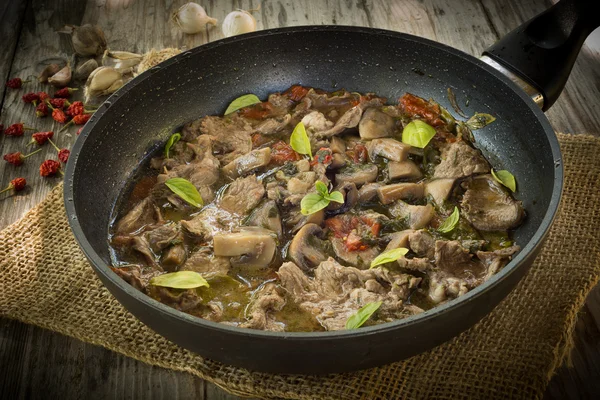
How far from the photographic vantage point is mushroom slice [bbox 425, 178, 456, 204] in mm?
3346

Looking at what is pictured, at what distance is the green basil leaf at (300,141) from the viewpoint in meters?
3.56

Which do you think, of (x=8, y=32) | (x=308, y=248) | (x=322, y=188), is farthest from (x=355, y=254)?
(x=8, y=32)

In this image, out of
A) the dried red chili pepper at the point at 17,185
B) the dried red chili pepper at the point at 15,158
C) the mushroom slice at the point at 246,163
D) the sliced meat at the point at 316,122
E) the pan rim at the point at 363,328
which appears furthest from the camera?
the dried red chili pepper at the point at 15,158

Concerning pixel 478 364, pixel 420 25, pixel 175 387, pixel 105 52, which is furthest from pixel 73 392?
pixel 420 25

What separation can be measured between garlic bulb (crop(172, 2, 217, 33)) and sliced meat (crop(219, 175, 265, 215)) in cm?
208

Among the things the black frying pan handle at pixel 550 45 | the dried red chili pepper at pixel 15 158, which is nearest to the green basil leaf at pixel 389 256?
the black frying pan handle at pixel 550 45

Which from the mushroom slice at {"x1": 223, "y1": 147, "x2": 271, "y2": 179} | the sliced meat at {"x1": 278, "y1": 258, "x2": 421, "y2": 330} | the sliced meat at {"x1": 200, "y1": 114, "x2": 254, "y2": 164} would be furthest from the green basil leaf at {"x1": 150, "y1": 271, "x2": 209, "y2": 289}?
the sliced meat at {"x1": 200, "y1": 114, "x2": 254, "y2": 164}

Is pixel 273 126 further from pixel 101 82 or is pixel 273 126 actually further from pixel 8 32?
pixel 8 32

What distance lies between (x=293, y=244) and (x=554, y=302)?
1.28 m

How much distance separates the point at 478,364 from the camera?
2.87m

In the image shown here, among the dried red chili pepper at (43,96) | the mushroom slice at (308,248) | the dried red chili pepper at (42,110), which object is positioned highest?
the mushroom slice at (308,248)

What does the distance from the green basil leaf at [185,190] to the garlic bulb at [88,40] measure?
204 centimetres

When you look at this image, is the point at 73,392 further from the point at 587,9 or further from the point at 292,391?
the point at 587,9

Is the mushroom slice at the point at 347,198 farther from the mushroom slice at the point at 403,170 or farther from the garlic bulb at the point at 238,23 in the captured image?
the garlic bulb at the point at 238,23
